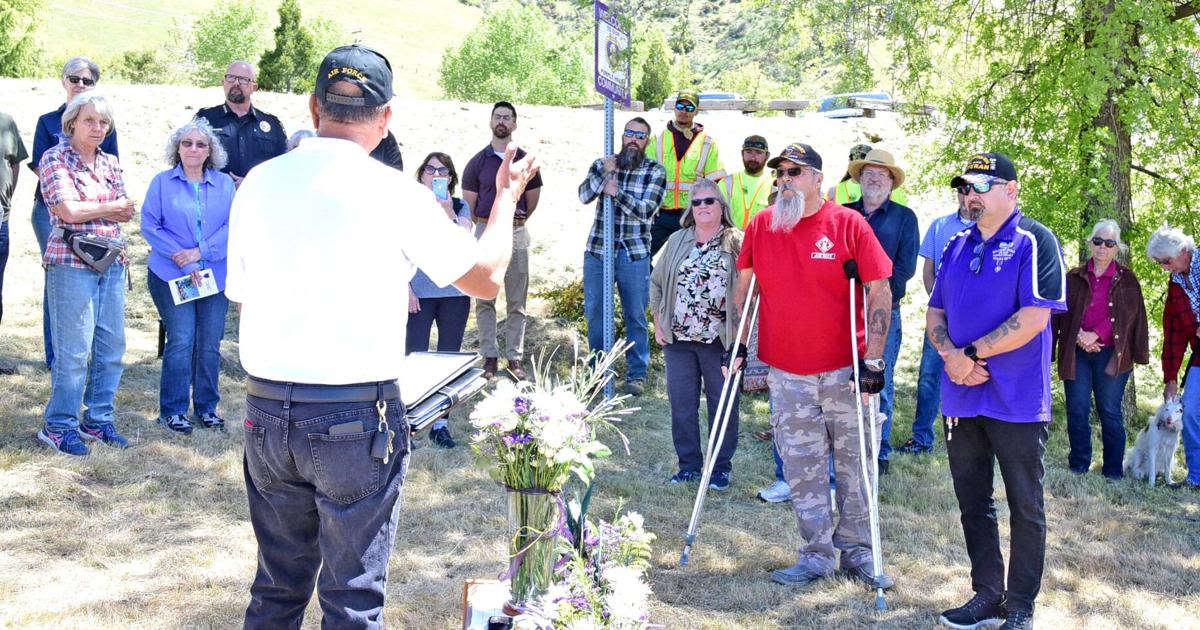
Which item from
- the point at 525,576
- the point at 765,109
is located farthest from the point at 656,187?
the point at 525,576

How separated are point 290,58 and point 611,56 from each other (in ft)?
133

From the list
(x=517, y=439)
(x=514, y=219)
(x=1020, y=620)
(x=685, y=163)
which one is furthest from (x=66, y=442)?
(x=1020, y=620)

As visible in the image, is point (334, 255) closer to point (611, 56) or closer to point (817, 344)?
point (817, 344)

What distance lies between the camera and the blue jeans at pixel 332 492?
9.48 feet

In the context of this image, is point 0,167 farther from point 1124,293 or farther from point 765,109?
point 1124,293

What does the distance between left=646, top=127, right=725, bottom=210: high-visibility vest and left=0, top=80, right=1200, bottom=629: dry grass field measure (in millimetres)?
1840

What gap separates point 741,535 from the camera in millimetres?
6203

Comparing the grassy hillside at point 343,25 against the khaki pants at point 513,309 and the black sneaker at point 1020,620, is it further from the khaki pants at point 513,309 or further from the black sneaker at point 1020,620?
the black sneaker at point 1020,620

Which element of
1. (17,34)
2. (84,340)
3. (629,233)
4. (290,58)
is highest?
(290,58)

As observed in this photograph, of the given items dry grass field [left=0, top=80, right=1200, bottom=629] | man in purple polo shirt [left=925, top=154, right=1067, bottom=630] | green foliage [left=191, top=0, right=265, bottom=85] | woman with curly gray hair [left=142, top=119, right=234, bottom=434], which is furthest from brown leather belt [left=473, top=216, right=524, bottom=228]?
green foliage [left=191, top=0, right=265, bottom=85]

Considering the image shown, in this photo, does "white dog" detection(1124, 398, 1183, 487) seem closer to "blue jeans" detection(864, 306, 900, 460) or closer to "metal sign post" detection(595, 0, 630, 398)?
"blue jeans" detection(864, 306, 900, 460)

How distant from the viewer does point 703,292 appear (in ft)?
22.4

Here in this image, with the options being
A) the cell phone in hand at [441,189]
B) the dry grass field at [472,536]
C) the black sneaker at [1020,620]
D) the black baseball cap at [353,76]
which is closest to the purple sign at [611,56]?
the cell phone in hand at [441,189]

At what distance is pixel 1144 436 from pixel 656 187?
4.09 meters
